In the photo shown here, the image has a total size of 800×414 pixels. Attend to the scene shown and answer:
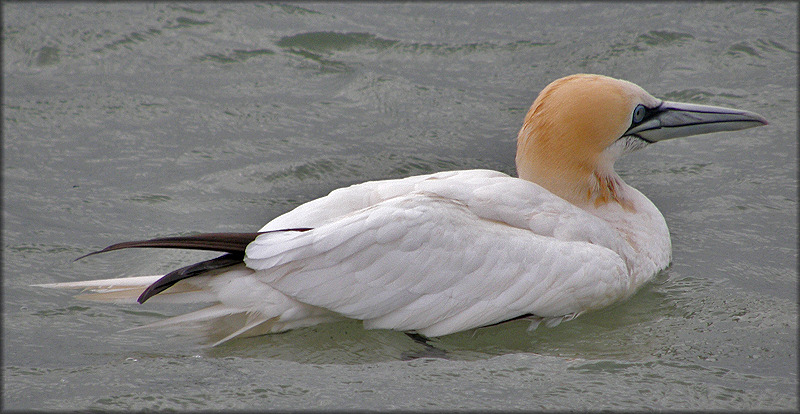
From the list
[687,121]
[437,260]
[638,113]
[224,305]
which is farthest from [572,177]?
[224,305]

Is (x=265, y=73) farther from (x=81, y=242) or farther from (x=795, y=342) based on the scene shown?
(x=795, y=342)

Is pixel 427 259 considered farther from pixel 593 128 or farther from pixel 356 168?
pixel 356 168

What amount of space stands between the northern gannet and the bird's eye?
0.70ft

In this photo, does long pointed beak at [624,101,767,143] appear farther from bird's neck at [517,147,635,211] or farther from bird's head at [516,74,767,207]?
bird's neck at [517,147,635,211]

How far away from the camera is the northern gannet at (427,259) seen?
5051 mm

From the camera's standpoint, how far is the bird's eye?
19.7 ft

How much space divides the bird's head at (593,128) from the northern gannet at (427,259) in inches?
0.6

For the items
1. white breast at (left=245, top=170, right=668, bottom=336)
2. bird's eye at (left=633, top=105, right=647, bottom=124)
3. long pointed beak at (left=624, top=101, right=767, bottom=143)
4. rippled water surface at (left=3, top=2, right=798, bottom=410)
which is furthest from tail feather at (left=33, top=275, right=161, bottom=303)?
long pointed beak at (left=624, top=101, right=767, bottom=143)

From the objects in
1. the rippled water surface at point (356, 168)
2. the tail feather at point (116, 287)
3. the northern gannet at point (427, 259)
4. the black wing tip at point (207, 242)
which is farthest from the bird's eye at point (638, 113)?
the tail feather at point (116, 287)

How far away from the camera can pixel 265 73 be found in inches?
375

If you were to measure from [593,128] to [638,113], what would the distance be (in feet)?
1.37

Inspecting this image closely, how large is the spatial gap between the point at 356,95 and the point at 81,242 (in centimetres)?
343

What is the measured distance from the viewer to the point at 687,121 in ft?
20.2

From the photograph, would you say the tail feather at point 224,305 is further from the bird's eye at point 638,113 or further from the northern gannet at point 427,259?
the bird's eye at point 638,113
